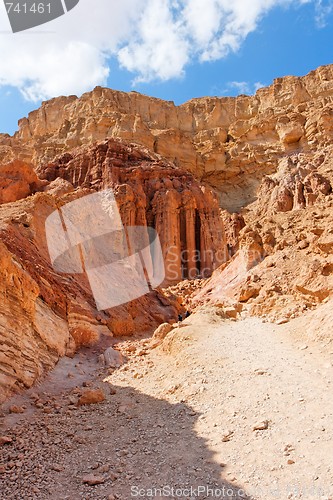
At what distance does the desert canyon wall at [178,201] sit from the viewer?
11.1 m

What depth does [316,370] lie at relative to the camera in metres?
7.15

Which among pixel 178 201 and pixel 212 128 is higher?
pixel 212 128

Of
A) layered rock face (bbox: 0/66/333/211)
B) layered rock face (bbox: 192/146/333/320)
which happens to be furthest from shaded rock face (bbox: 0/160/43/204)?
layered rock face (bbox: 0/66/333/211)

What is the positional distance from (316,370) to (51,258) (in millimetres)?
10272

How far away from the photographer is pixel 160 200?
32.0 metres

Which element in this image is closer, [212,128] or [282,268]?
[282,268]

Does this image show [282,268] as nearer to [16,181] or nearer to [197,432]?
[197,432]

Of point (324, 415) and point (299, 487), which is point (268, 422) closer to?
point (324, 415)

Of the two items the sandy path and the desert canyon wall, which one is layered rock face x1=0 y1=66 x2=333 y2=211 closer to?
the desert canyon wall

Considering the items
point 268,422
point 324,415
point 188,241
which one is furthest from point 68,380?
point 188,241

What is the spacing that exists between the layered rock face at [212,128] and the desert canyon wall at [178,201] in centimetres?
24

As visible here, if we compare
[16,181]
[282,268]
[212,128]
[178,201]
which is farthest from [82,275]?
[212,128]

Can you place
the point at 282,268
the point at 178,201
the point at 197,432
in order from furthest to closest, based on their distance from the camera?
the point at 178,201, the point at 282,268, the point at 197,432

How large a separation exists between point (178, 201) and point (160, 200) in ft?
5.70
